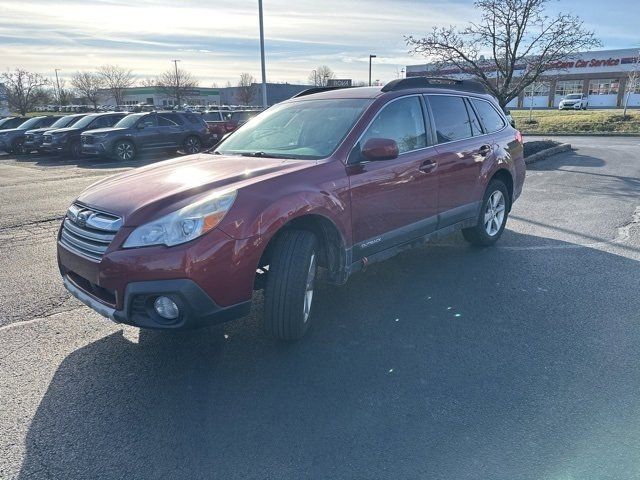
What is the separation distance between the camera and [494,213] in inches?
239

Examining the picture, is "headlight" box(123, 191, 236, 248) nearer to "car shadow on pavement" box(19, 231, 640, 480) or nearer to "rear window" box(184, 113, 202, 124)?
"car shadow on pavement" box(19, 231, 640, 480)

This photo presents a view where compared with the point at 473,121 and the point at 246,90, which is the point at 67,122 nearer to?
the point at 473,121

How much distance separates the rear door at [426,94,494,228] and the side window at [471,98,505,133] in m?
0.18

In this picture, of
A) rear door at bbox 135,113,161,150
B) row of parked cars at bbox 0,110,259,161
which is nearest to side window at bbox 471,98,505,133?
row of parked cars at bbox 0,110,259,161

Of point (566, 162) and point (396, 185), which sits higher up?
point (396, 185)

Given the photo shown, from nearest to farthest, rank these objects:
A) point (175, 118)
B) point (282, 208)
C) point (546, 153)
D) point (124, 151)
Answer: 1. point (282, 208)
2. point (546, 153)
3. point (124, 151)
4. point (175, 118)

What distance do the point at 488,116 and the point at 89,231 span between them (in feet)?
15.6

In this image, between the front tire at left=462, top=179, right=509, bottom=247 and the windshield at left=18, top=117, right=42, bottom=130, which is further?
the windshield at left=18, top=117, right=42, bottom=130

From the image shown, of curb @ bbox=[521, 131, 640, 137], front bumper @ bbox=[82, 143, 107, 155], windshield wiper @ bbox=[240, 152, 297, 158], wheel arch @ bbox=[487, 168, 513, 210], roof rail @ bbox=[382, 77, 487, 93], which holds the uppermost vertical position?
roof rail @ bbox=[382, 77, 487, 93]

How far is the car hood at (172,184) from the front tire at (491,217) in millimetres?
2838

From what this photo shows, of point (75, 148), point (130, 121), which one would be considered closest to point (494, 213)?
point (130, 121)

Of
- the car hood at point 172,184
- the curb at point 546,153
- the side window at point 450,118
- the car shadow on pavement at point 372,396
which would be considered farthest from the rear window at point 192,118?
the car shadow on pavement at point 372,396

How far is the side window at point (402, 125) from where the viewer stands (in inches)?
168

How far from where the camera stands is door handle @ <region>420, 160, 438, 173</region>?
458cm
